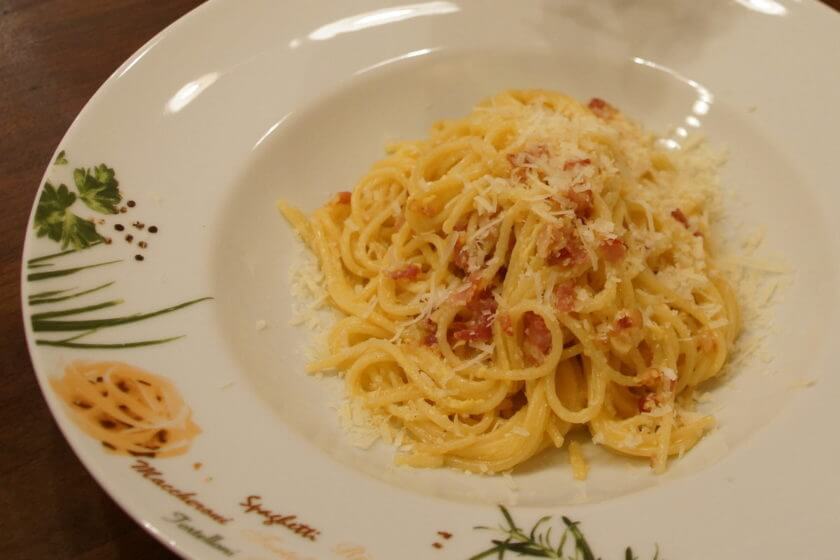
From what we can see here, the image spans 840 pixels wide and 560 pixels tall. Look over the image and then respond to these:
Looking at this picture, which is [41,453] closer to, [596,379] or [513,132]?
[596,379]

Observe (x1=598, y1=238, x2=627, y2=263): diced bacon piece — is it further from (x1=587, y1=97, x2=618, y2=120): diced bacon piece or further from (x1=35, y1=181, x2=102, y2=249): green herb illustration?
(x1=35, y1=181, x2=102, y2=249): green herb illustration

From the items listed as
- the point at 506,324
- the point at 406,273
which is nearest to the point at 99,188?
the point at 406,273

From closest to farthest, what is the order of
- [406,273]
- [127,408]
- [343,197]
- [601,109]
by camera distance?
[127,408] → [406,273] → [343,197] → [601,109]

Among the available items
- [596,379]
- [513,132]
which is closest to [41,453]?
[596,379]

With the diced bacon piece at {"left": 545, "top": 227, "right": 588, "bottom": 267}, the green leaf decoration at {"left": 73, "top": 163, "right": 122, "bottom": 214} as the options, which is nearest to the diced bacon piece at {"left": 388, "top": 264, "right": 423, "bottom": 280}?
the diced bacon piece at {"left": 545, "top": 227, "right": 588, "bottom": 267}

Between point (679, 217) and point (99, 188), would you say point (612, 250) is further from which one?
point (99, 188)
